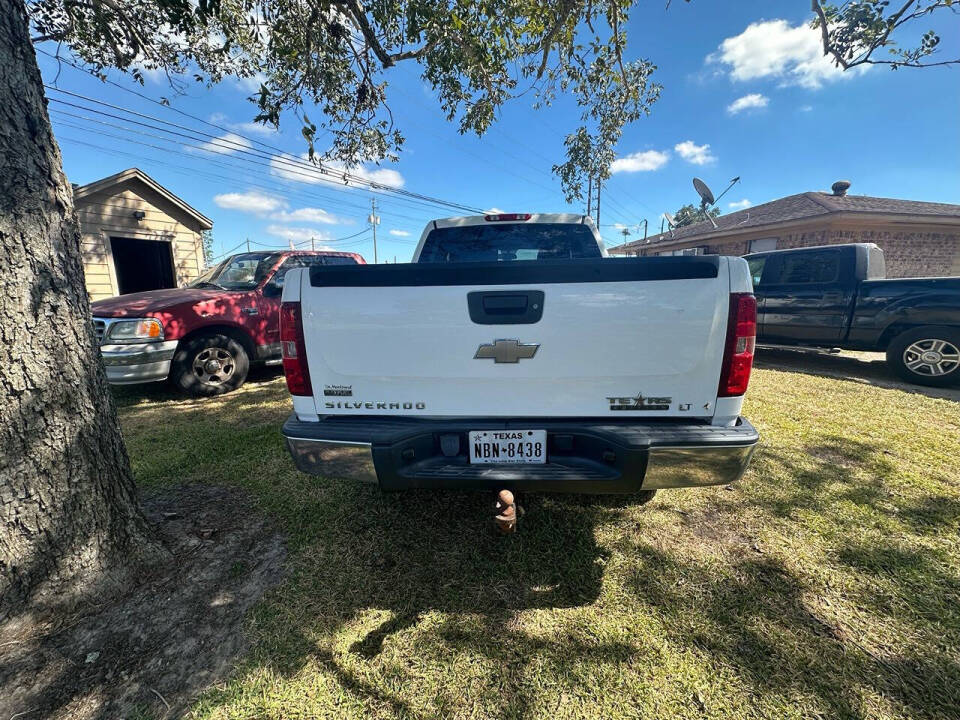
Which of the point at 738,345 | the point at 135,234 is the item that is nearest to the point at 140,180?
the point at 135,234

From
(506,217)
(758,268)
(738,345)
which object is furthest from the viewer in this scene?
(758,268)

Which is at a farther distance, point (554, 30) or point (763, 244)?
point (763, 244)

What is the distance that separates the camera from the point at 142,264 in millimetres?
12781

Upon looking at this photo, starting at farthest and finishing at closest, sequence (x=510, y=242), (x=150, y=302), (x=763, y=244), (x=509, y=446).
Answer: (x=763, y=244)
(x=150, y=302)
(x=510, y=242)
(x=509, y=446)

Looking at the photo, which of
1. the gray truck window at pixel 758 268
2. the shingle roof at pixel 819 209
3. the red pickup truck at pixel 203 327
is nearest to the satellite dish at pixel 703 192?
the shingle roof at pixel 819 209

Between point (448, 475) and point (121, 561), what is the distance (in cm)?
173

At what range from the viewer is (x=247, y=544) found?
2.37 metres

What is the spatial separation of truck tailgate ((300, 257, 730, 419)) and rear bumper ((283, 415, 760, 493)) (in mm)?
92

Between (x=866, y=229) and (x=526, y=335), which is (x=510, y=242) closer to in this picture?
(x=526, y=335)

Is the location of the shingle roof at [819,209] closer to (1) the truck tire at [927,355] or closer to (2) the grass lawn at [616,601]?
(1) the truck tire at [927,355]

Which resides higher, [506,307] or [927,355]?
[506,307]

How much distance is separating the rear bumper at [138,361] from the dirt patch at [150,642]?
3305 millimetres

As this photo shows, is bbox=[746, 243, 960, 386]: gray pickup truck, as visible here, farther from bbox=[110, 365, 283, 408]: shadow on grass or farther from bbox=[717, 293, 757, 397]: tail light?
bbox=[110, 365, 283, 408]: shadow on grass

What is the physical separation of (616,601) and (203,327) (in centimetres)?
560
